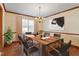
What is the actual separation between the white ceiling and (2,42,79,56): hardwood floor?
598 millimetres

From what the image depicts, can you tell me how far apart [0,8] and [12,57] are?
850 mm

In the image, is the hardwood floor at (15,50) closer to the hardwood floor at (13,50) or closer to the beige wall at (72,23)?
the hardwood floor at (13,50)

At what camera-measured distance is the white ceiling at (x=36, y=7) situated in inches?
68.4

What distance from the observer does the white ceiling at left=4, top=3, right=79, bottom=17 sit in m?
1.74

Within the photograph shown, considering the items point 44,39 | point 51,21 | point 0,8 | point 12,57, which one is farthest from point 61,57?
point 0,8

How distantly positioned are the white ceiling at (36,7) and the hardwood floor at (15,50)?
1.96 feet

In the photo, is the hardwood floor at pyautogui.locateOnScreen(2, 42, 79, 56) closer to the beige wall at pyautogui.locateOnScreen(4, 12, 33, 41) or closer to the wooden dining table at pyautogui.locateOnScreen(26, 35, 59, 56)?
the beige wall at pyautogui.locateOnScreen(4, 12, 33, 41)

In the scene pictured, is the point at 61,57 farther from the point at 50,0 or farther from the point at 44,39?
the point at 50,0

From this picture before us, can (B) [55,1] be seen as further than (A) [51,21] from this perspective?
No

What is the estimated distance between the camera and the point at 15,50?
186 centimetres

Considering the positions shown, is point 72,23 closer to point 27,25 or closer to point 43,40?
point 43,40

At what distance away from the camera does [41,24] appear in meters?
1.88

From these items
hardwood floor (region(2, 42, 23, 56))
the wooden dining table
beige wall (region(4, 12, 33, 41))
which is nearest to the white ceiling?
beige wall (region(4, 12, 33, 41))

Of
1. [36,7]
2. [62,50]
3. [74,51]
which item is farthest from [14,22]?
[74,51]
